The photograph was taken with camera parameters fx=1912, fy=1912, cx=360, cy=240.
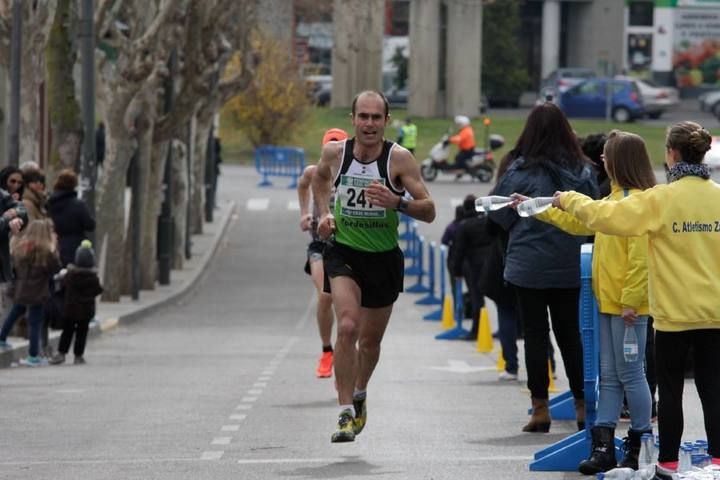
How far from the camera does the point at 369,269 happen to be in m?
11.1

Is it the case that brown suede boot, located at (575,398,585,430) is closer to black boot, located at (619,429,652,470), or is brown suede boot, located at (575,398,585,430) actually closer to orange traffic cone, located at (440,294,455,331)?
black boot, located at (619,429,652,470)

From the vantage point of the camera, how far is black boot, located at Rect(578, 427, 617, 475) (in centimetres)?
975

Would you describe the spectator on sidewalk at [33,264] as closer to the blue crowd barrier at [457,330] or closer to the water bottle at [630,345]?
the blue crowd barrier at [457,330]

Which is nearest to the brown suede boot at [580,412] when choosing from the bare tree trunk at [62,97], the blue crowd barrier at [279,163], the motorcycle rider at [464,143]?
the bare tree trunk at [62,97]

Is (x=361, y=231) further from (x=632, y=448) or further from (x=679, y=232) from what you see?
(x=679, y=232)

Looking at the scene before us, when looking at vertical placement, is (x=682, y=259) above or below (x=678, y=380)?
above

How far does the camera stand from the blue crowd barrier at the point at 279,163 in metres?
56.1

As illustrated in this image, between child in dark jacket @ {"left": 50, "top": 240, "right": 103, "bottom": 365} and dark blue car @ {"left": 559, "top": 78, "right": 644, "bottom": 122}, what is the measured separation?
51595mm

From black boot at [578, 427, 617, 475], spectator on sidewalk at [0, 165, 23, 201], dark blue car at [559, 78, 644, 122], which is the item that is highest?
spectator on sidewalk at [0, 165, 23, 201]

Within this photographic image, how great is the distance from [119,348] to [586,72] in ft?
177

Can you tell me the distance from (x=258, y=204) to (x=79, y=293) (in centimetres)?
3258

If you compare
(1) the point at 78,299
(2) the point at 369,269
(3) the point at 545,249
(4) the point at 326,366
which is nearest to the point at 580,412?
(3) the point at 545,249

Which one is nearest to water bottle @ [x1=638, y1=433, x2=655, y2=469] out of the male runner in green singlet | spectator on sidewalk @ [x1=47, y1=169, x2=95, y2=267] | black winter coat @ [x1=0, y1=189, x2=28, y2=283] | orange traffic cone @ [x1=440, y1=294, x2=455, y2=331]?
the male runner in green singlet

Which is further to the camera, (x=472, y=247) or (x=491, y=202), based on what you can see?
(x=472, y=247)
